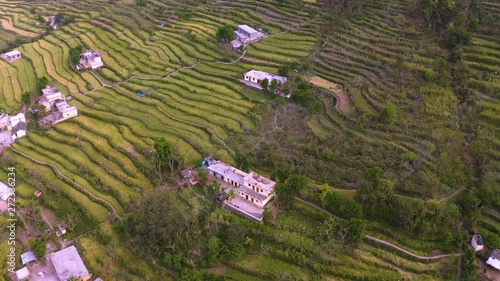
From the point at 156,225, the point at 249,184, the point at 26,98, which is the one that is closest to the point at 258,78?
the point at 249,184

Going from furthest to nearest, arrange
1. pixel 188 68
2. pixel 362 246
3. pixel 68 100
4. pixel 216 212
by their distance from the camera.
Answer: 1. pixel 188 68
2. pixel 68 100
3. pixel 216 212
4. pixel 362 246

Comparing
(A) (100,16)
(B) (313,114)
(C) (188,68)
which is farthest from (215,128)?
(A) (100,16)

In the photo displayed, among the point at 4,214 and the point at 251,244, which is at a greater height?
the point at 251,244

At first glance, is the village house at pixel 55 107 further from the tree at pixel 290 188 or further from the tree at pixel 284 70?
the tree at pixel 290 188

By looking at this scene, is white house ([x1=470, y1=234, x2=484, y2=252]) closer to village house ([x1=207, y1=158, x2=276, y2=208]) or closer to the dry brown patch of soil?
village house ([x1=207, y1=158, x2=276, y2=208])

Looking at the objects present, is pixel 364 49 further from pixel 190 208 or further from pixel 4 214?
pixel 4 214

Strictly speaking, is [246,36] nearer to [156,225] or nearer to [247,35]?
[247,35]
